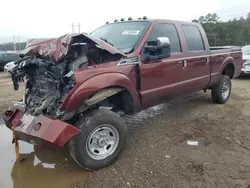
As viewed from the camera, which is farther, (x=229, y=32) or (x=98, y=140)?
(x=229, y=32)

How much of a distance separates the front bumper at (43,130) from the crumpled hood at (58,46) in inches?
32.0

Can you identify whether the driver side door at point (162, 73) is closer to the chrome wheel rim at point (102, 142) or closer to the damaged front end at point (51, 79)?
the damaged front end at point (51, 79)

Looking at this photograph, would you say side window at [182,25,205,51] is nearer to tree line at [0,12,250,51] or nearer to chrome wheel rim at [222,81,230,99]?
chrome wheel rim at [222,81,230,99]

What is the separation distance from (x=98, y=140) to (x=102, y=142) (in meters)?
0.07

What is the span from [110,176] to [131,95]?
1257 millimetres

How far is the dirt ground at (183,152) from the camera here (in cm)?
324

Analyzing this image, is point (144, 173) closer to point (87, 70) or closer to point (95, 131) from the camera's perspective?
point (95, 131)

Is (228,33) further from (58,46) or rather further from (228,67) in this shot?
(58,46)

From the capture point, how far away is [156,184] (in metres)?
3.17

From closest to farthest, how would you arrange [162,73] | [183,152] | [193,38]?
[183,152], [162,73], [193,38]

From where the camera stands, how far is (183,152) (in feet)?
13.1

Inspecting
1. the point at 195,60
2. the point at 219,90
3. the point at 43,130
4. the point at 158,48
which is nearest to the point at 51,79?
the point at 43,130

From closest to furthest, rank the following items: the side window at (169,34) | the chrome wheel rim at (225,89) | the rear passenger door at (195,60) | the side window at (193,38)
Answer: the side window at (169,34), the rear passenger door at (195,60), the side window at (193,38), the chrome wheel rim at (225,89)

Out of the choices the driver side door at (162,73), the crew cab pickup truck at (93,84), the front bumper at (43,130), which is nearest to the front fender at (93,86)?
the crew cab pickup truck at (93,84)
